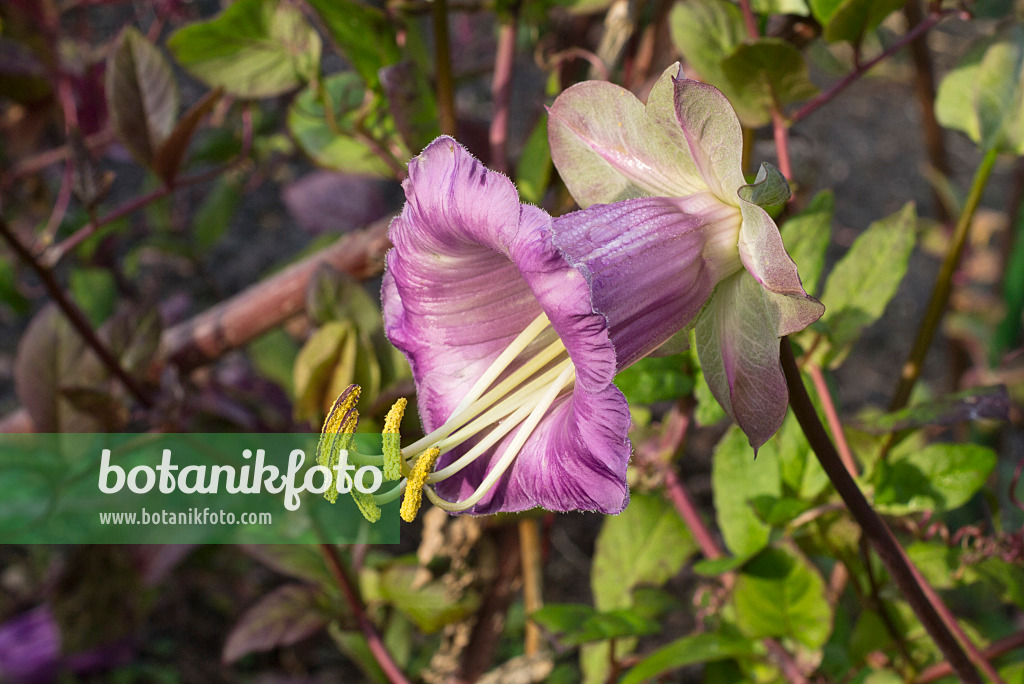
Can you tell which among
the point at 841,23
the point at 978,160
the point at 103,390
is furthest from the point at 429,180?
the point at 978,160

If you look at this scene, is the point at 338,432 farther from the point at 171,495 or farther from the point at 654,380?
the point at 171,495

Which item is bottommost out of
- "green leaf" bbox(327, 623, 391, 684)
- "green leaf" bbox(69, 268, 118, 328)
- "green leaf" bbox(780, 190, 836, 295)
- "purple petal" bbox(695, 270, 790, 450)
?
"green leaf" bbox(327, 623, 391, 684)

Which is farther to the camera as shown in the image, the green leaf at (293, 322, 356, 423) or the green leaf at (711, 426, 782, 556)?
the green leaf at (293, 322, 356, 423)

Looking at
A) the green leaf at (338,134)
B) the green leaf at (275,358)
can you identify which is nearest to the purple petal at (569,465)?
the green leaf at (338,134)

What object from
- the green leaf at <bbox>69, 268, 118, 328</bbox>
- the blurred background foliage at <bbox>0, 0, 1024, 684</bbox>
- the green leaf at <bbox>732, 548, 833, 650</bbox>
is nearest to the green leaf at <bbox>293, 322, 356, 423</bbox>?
the blurred background foliage at <bbox>0, 0, 1024, 684</bbox>

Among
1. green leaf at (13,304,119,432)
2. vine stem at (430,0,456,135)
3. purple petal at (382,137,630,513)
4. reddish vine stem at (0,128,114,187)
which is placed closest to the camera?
purple petal at (382,137,630,513)

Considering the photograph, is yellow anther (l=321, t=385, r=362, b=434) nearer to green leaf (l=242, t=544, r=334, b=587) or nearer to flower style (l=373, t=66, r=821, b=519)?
flower style (l=373, t=66, r=821, b=519)

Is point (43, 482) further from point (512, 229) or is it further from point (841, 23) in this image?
point (841, 23)
